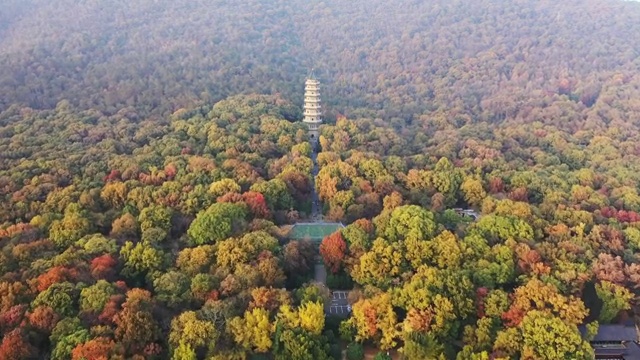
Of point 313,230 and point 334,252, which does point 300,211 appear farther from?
point 334,252

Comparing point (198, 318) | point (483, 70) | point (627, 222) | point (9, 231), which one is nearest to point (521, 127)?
point (627, 222)

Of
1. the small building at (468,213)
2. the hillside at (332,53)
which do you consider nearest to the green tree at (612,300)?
the small building at (468,213)

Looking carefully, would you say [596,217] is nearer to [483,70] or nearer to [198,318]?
[198,318]

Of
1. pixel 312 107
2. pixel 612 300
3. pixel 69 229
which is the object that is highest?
pixel 312 107

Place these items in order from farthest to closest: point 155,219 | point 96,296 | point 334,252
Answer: point 155,219
point 334,252
point 96,296

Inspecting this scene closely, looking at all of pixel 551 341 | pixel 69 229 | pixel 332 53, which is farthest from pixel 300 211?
pixel 332 53

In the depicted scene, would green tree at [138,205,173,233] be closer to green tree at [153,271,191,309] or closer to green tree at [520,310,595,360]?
green tree at [153,271,191,309]
